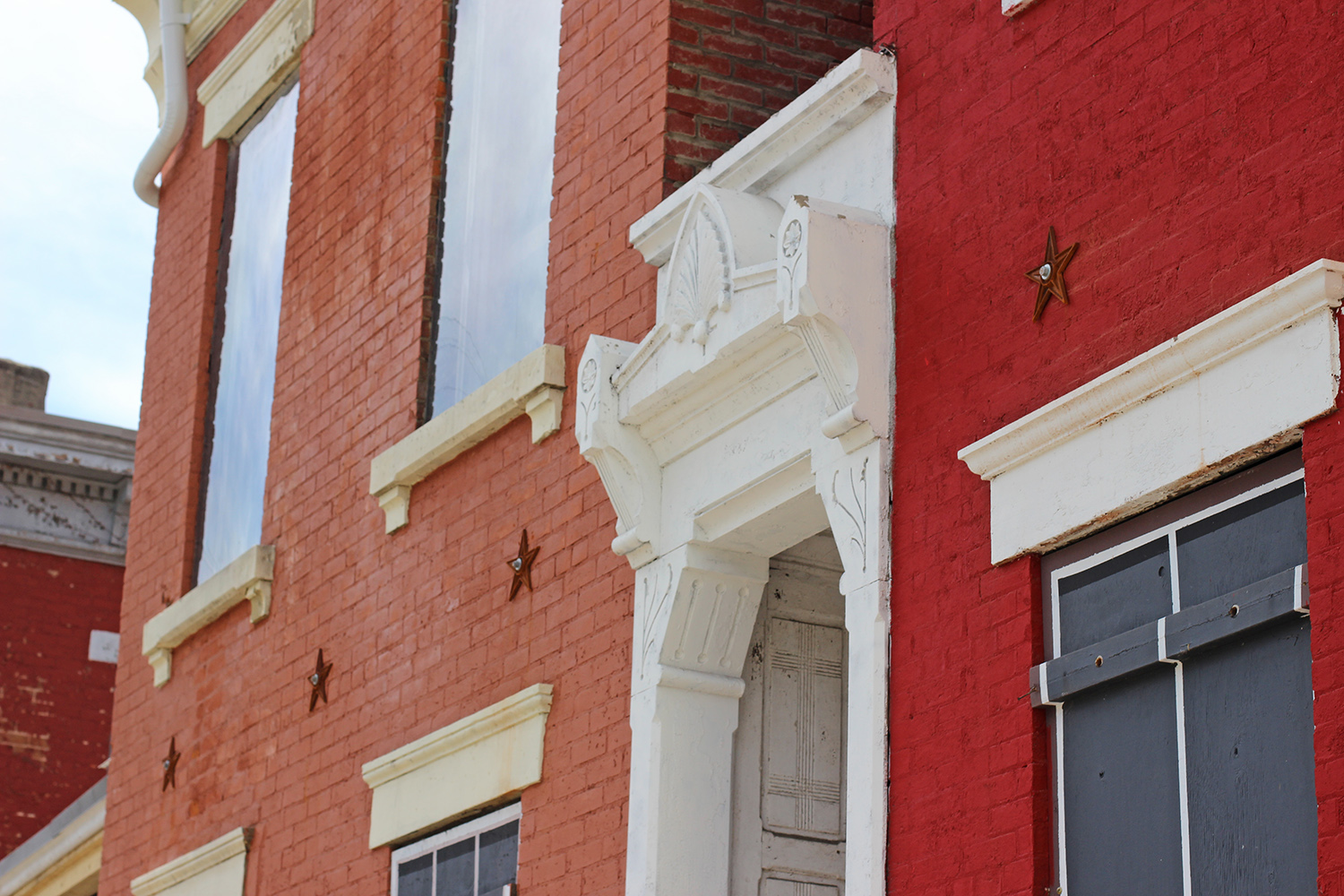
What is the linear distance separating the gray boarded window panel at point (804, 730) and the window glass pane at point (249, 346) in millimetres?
4143

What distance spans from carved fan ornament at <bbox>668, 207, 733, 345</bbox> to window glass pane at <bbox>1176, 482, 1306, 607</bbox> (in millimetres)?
2311

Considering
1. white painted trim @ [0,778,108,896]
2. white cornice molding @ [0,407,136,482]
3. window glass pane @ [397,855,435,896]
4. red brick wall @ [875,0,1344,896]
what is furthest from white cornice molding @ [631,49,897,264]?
white cornice molding @ [0,407,136,482]

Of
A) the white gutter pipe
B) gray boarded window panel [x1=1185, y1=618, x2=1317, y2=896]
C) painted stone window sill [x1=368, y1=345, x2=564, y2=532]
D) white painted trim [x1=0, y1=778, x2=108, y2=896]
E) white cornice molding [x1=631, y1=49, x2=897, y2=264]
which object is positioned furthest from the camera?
white painted trim [x1=0, y1=778, x2=108, y2=896]

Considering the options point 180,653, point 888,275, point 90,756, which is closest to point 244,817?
point 180,653

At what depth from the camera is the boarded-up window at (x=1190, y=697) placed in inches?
205

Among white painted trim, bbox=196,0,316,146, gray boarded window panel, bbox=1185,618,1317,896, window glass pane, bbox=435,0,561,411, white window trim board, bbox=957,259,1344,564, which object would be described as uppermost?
white painted trim, bbox=196,0,316,146

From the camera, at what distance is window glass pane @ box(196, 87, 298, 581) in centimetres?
1174

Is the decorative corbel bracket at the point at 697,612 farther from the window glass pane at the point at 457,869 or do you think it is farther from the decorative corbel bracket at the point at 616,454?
the window glass pane at the point at 457,869

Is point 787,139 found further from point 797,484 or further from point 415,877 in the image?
point 415,877

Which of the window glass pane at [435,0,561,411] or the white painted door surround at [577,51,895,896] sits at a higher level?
the window glass pane at [435,0,561,411]

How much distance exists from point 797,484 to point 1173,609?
6.44 ft

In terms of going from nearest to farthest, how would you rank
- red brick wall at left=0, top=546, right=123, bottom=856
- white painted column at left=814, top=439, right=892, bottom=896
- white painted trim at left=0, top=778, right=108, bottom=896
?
white painted column at left=814, top=439, right=892, bottom=896, white painted trim at left=0, top=778, right=108, bottom=896, red brick wall at left=0, top=546, right=123, bottom=856

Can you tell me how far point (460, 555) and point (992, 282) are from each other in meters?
3.43

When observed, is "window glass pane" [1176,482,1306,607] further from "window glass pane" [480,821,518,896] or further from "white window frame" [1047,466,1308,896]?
"window glass pane" [480,821,518,896]
